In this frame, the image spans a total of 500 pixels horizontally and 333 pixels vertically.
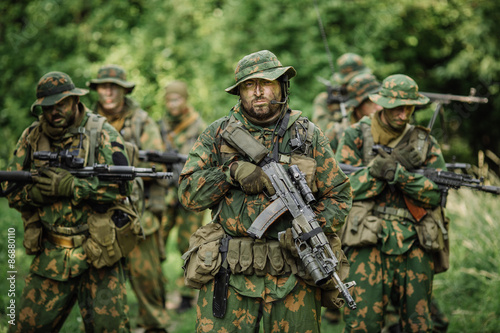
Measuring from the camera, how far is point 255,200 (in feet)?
13.7

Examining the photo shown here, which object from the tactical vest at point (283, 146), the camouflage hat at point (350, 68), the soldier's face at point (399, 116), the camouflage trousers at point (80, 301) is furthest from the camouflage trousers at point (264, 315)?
the camouflage hat at point (350, 68)

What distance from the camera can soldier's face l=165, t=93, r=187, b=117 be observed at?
28.0 feet

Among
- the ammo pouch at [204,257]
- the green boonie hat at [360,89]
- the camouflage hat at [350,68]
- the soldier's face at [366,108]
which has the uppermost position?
the camouflage hat at [350,68]

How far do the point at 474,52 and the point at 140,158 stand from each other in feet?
27.1

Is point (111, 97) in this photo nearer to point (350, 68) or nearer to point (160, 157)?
point (160, 157)

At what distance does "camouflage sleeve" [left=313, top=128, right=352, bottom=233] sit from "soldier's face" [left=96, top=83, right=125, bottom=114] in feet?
11.2

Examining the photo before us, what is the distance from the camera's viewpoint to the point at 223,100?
12.5 metres

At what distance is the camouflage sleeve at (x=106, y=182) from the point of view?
504cm

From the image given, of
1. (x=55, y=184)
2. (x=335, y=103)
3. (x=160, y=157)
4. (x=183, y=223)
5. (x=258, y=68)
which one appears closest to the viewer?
(x=258, y=68)

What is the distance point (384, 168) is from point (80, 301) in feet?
9.60

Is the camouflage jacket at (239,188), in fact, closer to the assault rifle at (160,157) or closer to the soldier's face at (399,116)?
the soldier's face at (399,116)

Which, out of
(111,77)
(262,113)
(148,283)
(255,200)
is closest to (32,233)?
(148,283)

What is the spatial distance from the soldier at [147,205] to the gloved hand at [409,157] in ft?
9.66

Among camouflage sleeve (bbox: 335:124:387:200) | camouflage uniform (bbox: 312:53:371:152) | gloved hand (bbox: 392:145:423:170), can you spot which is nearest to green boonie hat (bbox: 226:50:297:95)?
camouflage sleeve (bbox: 335:124:387:200)
